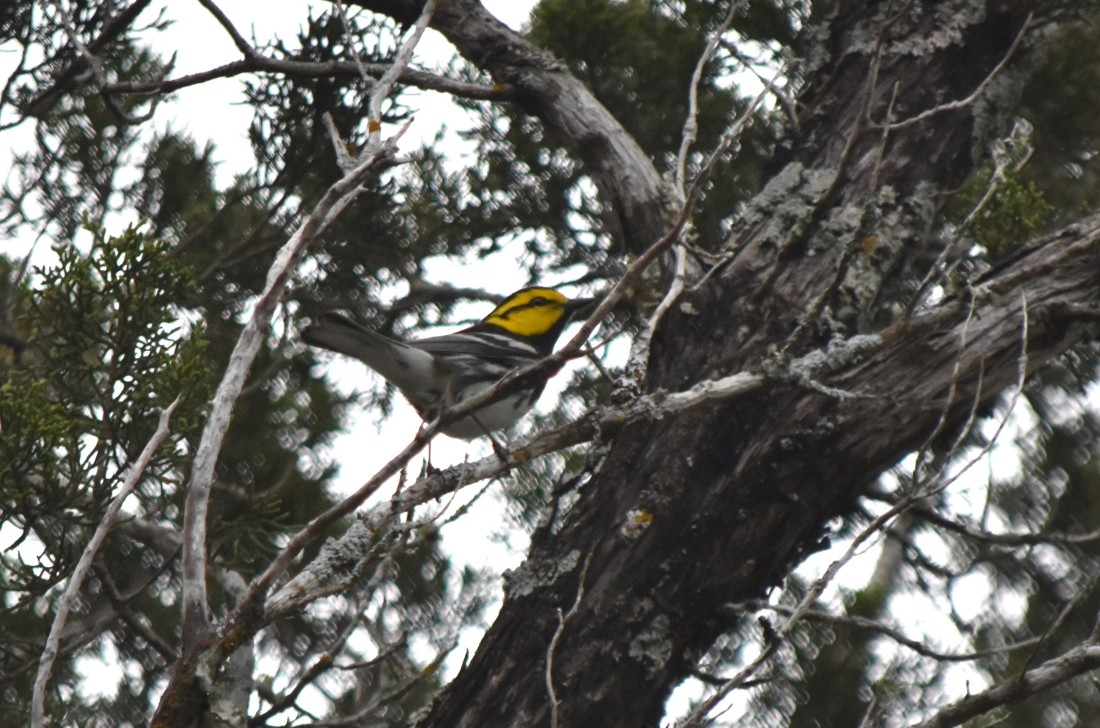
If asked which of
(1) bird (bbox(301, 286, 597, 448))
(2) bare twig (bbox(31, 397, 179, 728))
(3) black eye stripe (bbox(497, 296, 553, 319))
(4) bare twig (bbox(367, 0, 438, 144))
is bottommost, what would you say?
(2) bare twig (bbox(31, 397, 179, 728))

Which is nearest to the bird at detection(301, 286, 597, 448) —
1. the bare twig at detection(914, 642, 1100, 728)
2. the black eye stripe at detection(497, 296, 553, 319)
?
the black eye stripe at detection(497, 296, 553, 319)

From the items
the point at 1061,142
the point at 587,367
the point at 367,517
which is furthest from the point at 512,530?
the point at 367,517

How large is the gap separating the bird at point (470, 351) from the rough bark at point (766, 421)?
2.52ft

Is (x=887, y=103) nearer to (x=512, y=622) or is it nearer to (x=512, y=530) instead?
(x=512, y=622)

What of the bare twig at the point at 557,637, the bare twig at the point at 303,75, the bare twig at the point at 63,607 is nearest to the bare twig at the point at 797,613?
the bare twig at the point at 557,637

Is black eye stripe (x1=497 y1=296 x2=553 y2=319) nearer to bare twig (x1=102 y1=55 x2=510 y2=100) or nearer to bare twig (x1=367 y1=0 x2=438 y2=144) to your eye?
bare twig (x1=102 y1=55 x2=510 y2=100)

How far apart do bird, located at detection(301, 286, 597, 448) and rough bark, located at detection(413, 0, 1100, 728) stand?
2.52 ft

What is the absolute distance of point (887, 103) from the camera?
3375mm

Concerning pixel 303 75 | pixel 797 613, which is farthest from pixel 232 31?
pixel 797 613

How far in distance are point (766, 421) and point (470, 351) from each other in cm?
185

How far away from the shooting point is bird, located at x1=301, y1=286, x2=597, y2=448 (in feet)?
13.1

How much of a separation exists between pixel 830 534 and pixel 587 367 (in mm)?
2402

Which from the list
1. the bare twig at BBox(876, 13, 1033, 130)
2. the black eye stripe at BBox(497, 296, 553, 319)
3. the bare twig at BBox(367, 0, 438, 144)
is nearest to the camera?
the bare twig at BBox(367, 0, 438, 144)

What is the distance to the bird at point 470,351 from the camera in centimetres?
398
